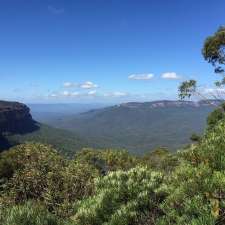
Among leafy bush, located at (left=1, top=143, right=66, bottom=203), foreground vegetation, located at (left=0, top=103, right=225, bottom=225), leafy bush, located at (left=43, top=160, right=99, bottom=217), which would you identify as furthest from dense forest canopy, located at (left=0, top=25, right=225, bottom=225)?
leafy bush, located at (left=1, top=143, right=66, bottom=203)

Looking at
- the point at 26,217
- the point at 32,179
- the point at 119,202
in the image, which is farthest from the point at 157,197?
the point at 32,179

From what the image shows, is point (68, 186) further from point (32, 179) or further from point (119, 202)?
point (119, 202)

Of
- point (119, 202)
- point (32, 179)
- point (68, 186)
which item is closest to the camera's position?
point (119, 202)

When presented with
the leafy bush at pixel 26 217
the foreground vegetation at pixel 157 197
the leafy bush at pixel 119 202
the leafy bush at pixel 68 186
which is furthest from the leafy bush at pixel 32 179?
the leafy bush at pixel 26 217

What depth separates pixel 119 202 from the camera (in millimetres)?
14469

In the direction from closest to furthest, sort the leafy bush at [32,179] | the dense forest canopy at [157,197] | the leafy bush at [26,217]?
the dense forest canopy at [157,197], the leafy bush at [26,217], the leafy bush at [32,179]

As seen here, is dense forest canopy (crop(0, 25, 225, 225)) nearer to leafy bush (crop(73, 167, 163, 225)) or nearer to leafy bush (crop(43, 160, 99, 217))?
leafy bush (crop(73, 167, 163, 225))

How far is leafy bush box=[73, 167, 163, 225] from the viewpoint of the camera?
1356cm

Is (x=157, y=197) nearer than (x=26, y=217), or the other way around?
(x=26, y=217)

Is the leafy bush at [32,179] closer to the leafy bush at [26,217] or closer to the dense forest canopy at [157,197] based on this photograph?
the dense forest canopy at [157,197]

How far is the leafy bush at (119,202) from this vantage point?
534 inches

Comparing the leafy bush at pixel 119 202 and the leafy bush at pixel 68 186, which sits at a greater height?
the leafy bush at pixel 119 202

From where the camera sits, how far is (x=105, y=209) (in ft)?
47.1

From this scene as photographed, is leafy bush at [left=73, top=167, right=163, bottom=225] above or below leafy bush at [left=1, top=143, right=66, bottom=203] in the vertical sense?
above
